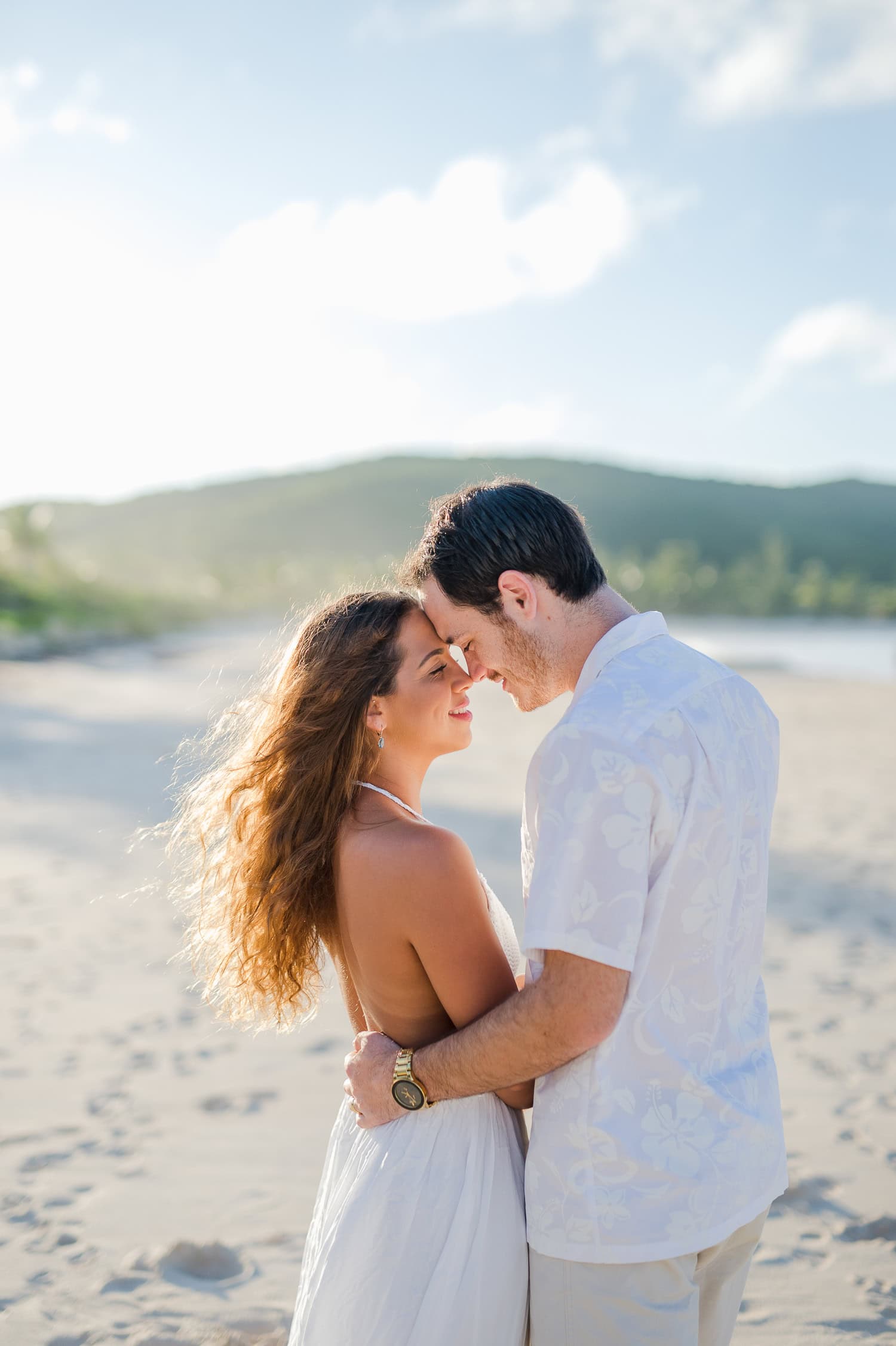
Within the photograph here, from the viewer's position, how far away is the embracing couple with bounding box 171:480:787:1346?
5.18 ft

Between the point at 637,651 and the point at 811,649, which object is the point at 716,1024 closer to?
the point at 637,651

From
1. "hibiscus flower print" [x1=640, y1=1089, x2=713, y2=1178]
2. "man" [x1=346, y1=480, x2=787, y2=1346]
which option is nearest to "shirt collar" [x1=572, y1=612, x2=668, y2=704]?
"man" [x1=346, y1=480, x2=787, y2=1346]

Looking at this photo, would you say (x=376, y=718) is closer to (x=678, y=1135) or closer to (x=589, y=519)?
(x=678, y=1135)

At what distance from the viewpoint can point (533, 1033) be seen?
5.27 ft

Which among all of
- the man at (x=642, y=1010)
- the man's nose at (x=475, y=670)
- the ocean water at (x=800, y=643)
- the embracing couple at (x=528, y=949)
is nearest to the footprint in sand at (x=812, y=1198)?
the embracing couple at (x=528, y=949)

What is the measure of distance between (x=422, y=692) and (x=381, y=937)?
538 millimetres

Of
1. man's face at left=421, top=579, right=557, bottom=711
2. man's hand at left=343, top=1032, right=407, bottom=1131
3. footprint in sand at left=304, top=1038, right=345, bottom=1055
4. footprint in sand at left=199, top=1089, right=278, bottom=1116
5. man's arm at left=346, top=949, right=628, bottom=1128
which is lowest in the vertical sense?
footprint in sand at left=304, top=1038, right=345, bottom=1055

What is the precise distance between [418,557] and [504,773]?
1020 cm

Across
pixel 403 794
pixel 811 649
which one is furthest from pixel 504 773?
pixel 811 649

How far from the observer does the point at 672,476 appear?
364 feet

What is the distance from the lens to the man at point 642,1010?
1.54m

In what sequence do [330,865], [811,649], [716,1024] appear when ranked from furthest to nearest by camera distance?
[811,649] → [330,865] → [716,1024]

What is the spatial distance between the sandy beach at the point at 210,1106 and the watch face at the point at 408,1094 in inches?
61.8

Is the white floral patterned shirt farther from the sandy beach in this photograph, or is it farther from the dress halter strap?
the sandy beach
